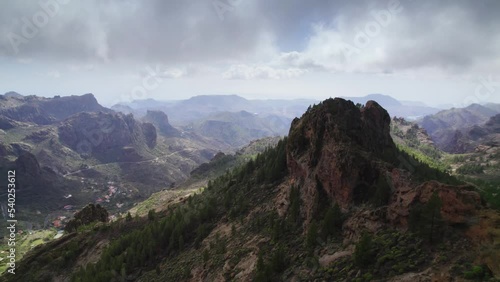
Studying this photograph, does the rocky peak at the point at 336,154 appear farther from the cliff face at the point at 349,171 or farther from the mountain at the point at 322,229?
the mountain at the point at 322,229

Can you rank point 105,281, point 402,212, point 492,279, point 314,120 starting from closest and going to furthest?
point 492,279 → point 402,212 → point 314,120 → point 105,281

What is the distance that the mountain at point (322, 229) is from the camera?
34.2 meters

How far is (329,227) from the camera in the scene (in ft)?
161

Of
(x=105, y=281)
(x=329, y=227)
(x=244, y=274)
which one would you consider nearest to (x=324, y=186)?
(x=329, y=227)

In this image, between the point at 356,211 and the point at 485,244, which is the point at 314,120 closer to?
the point at 356,211

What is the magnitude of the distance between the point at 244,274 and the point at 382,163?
3036cm

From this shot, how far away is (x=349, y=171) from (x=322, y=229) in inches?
502

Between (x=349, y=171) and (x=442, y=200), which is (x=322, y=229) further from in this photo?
(x=442, y=200)

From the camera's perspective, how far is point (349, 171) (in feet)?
188

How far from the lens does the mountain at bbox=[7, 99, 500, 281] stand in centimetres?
3419

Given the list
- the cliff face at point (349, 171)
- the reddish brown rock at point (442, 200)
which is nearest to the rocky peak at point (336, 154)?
the cliff face at point (349, 171)

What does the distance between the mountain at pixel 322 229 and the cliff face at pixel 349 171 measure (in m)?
0.18

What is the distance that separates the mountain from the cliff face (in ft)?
0.60

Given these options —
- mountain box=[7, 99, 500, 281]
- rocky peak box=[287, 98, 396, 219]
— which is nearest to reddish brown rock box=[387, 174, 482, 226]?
mountain box=[7, 99, 500, 281]
